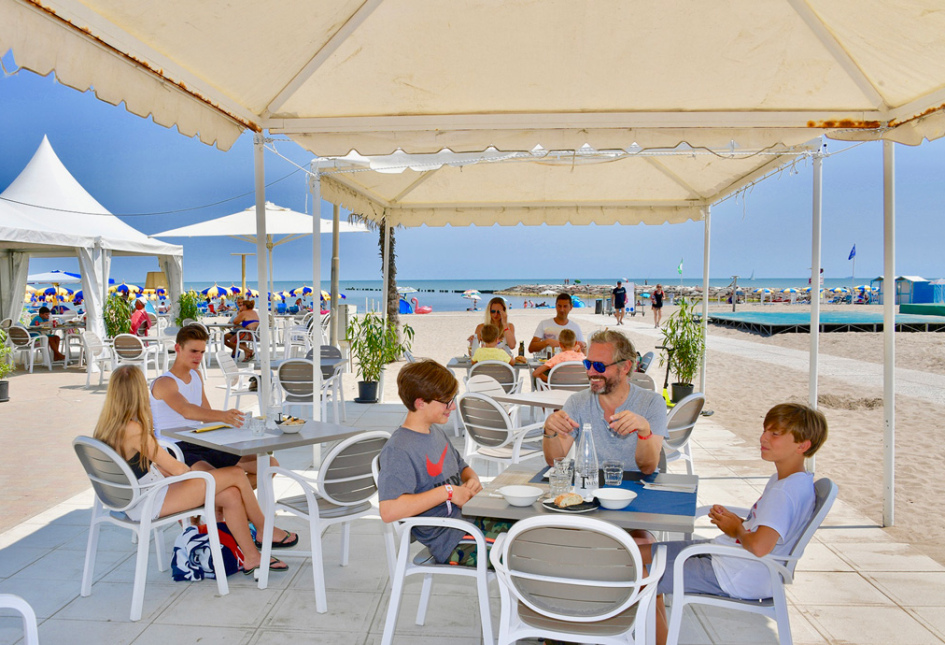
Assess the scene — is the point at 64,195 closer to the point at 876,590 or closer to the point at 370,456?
the point at 370,456

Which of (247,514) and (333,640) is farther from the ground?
(247,514)

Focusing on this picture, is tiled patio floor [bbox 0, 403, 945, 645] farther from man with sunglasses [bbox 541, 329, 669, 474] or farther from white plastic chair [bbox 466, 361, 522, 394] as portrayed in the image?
white plastic chair [bbox 466, 361, 522, 394]

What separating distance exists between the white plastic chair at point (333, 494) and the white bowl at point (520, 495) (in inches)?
34.5

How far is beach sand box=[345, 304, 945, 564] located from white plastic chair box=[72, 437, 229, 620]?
377 cm

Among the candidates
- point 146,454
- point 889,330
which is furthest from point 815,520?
point 146,454

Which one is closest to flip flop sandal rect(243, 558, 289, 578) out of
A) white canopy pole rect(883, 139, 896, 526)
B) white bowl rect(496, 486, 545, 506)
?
white bowl rect(496, 486, 545, 506)

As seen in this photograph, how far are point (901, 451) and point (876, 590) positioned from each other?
11.7 ft

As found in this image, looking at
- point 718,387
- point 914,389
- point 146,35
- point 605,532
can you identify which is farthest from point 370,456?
point 914,389

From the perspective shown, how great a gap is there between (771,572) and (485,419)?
92.7 inches

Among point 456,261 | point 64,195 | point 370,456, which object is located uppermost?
point 456,261

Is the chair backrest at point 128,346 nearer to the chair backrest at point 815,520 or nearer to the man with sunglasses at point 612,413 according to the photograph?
the man with sunglasses at point 612,413

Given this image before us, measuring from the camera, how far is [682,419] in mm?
4270

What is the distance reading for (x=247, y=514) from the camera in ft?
10.9

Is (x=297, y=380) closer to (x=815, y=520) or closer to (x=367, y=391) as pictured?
(x=367, y=391)
